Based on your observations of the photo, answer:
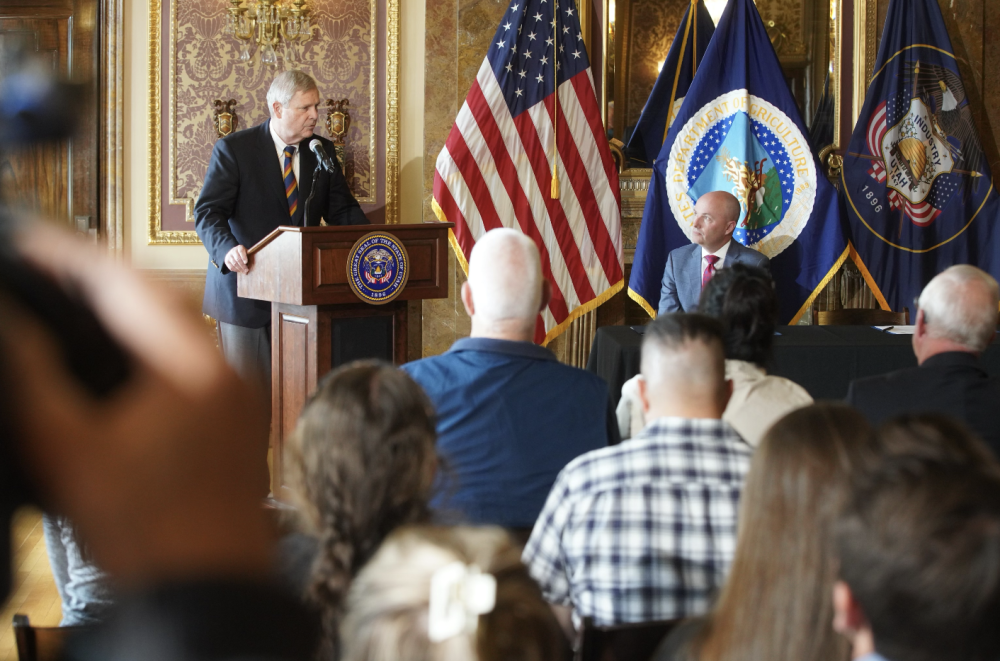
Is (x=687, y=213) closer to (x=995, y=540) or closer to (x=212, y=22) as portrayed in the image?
(x=212, y=22)

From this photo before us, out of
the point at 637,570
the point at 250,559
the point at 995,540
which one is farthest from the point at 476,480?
the point at 250,559

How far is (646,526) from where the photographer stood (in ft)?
5.51

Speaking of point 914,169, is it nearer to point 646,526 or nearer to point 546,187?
point 546,187

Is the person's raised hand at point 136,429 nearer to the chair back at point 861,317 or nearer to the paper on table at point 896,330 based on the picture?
the paper on table at point 896,330

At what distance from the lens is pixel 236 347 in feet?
13.7

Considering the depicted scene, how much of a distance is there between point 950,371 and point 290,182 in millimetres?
2848

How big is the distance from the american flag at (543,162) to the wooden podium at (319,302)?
5.42 feet

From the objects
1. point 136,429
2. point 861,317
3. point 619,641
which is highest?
point 136,429

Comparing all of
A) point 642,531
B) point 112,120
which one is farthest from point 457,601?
point 112,120

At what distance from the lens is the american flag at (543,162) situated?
5574 mm

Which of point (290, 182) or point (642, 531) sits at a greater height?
point (290, 182)

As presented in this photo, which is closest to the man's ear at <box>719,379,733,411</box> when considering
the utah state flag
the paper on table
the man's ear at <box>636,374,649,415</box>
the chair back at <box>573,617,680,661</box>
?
the man's ear at <box>636,374,649,415</box>

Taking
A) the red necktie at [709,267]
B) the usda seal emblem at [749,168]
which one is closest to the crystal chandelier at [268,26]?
the usda seal emblem at [749,168]

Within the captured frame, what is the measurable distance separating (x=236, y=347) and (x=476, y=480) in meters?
2.32
